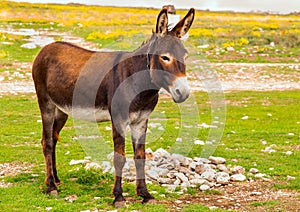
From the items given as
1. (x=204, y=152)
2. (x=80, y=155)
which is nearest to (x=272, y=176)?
(x=204, y=152)

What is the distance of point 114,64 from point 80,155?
368 centimetres

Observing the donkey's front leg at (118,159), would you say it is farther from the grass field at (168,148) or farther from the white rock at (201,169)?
the white rock at (201,169)

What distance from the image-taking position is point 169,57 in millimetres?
6621

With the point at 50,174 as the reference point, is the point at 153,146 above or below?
below

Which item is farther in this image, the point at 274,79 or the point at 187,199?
the point at 274,79

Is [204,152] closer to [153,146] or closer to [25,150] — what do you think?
[153,146]

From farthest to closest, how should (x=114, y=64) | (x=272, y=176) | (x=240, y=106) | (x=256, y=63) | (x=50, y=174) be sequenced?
(x=256, y=63)
(x=240, y=106)
(x=272, y=176)
(x=50, y=174)
(x=114, y=64)

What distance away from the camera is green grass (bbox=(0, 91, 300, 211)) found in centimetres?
763

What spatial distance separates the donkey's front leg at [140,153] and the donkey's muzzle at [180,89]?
117 cm

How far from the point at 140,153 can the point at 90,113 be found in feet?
3.38

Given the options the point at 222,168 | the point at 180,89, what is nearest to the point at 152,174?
the point at 222,168

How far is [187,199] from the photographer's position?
7.69m

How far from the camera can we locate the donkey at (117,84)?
668cm

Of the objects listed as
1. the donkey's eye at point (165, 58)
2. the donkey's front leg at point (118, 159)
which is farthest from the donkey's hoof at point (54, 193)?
the donkey's eye at point (165, 58)
